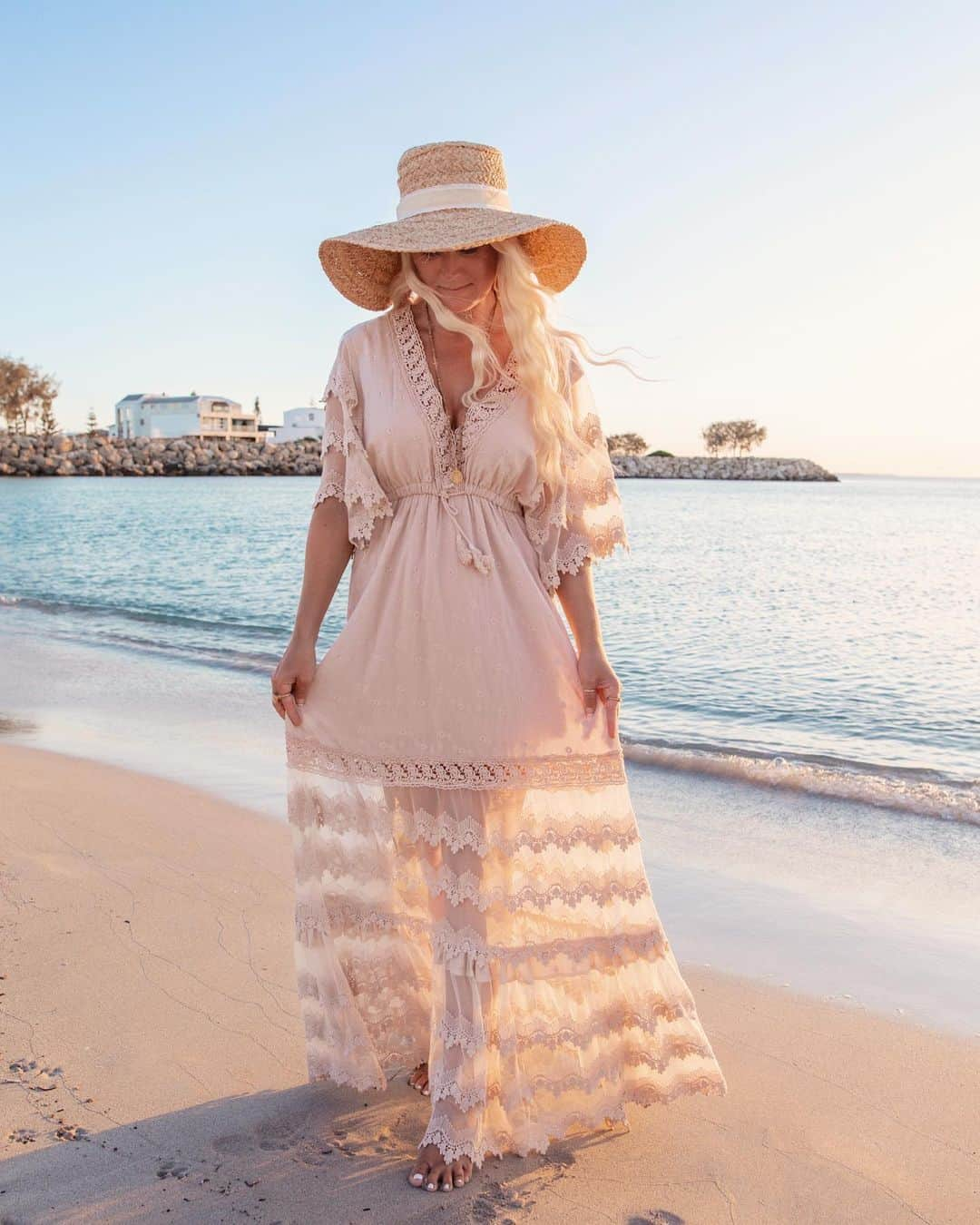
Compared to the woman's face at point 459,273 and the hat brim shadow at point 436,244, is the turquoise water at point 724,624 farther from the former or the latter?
the woman's face at point 459,273

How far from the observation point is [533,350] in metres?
2.23

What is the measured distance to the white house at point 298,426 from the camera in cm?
9631

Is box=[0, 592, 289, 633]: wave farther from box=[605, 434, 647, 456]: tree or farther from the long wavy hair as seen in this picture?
box=[605, 434, 647, 456]: tree

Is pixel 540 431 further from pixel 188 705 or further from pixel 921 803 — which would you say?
pixel 188 705

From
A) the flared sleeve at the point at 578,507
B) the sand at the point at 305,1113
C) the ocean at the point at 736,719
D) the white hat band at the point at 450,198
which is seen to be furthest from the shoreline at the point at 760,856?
the white hat band at the point at 450,198

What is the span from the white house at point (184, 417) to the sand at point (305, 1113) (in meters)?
95.5

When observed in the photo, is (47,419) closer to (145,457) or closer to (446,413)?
(145,457)

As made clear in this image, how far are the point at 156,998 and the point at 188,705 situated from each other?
4.56 meters

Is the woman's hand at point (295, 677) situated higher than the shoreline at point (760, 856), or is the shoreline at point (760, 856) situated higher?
the woman's hand at point (295, 677)

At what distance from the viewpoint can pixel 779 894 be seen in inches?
153

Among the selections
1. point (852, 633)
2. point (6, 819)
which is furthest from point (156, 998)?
point (852, 633)

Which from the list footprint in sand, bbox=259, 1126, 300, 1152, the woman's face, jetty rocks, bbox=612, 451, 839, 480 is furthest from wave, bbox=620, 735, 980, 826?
jetty rocks, bbox=612, 451, 839, 480

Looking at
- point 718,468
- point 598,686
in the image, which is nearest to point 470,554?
point 598,686

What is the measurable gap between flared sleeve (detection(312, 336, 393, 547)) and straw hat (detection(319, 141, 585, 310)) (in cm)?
19
